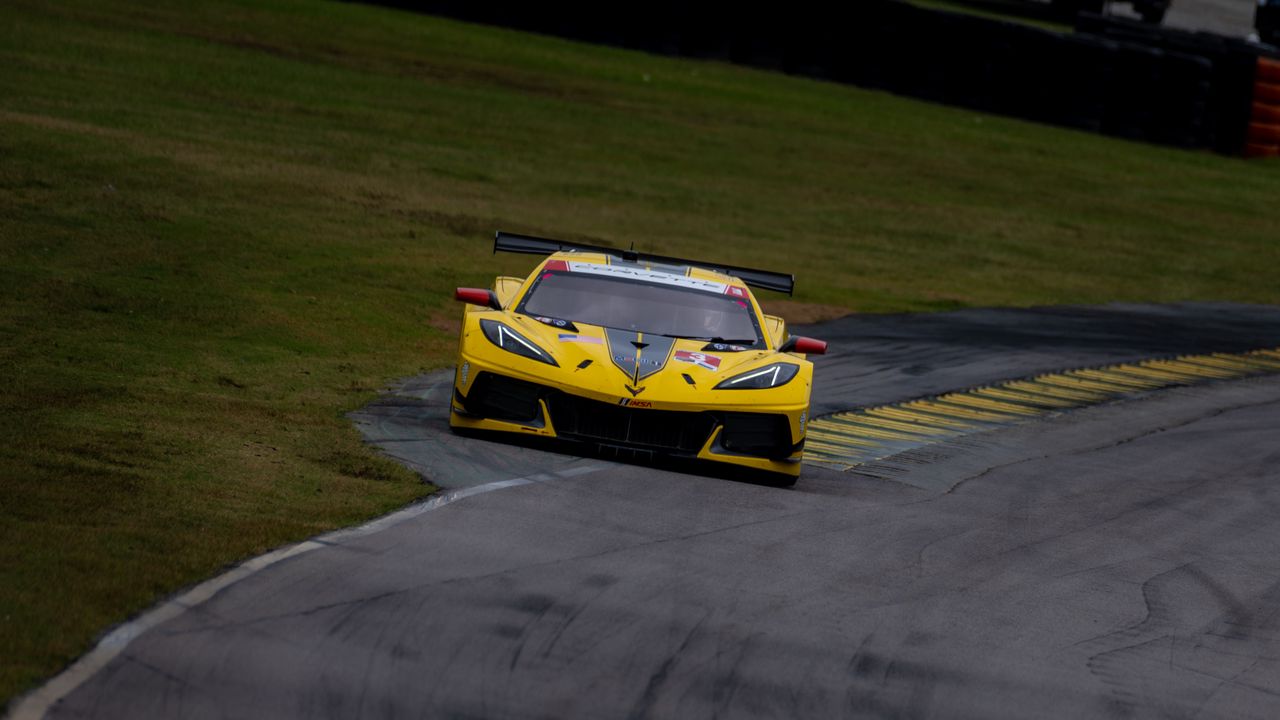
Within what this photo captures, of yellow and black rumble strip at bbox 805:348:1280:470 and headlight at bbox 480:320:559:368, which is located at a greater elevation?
headlight at bbox 480:320:559:368

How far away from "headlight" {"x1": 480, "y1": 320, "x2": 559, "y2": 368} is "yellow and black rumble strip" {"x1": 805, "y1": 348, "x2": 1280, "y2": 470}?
7.71 feet

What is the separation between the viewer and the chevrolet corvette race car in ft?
35.9

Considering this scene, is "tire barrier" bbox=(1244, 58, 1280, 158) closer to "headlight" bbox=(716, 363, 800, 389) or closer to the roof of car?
the roof of car

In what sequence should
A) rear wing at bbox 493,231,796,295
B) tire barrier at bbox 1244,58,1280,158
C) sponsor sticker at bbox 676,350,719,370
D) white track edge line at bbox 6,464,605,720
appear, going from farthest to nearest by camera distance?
tire barrier at bbox 1244,58,1280,158 < rear wing at bbox 493,231,796,295 < sponsor sticker at bbox 676,350,719,370 < white track edge line at bbox 6,464,605,720

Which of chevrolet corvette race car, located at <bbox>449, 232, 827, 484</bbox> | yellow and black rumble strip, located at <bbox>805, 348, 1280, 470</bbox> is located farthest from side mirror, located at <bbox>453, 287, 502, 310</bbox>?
→ yellow and black rumble strip, located at <bbox>805, 348, 1280, 470</bbox>

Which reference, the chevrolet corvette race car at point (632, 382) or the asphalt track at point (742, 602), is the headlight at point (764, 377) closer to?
the chevrolet corvette race car at point (632, 382)

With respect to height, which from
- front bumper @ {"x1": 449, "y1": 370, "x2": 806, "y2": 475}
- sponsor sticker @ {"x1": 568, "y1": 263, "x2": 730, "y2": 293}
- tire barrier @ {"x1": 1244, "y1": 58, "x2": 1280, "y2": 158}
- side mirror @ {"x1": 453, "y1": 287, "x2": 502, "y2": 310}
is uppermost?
tire barrier @ {"x1": 1244, "y1": 58, "x2": 1280, "y2": 158}

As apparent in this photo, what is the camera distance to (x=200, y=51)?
3234 cm

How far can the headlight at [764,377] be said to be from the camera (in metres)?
11.2

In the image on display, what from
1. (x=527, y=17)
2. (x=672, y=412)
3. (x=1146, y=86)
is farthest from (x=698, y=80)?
(x=672, y=412)

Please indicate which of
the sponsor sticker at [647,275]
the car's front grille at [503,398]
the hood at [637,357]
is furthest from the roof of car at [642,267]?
the car's front grille at [503,398]

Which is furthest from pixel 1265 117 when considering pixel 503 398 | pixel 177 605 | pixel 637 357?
pixel 177 605

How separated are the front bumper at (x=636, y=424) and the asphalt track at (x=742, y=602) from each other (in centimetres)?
19

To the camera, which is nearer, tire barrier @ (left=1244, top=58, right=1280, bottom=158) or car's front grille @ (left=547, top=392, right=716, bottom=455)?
car's front grille @ (left=547, top=392, right=716, bottom=455)
